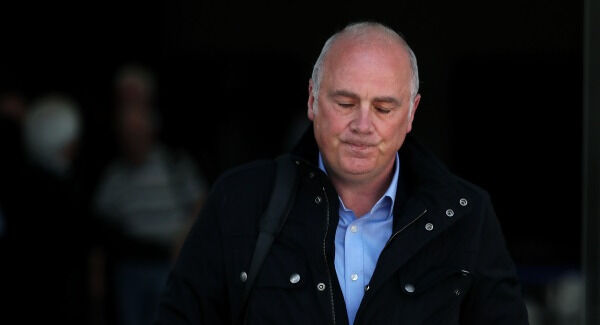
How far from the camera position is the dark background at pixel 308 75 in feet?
24.6

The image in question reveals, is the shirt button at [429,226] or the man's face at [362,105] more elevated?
the man's face at [362,105]

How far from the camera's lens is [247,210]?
8.48 ft

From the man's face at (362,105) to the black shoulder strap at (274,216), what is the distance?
12 centimetres

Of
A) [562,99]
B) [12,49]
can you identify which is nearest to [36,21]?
[12,49]

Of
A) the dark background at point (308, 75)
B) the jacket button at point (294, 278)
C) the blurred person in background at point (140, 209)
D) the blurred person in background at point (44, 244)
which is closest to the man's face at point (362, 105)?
the jacket button at point (294, 278)

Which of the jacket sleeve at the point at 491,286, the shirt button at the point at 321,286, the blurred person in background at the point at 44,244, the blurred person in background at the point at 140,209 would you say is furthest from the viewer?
the blurred person in background at the point at 140,209

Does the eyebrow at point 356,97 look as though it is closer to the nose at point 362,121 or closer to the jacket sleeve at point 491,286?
the nose at point 362,121

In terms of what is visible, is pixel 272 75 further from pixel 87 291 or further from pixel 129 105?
pixel 87 291

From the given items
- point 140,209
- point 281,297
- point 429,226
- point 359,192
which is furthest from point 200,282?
point 140,209

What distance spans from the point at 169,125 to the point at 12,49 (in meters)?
1.29

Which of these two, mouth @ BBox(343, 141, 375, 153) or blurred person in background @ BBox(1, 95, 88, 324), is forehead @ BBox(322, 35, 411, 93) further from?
blurred person in background @ BBox(1, 95, 88, 324)

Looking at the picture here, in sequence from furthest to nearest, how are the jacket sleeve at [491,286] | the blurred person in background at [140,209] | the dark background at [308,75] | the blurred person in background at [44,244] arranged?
the dark background at [308,75] → the blurred person in background at [140,209] → the blurred person in background at [44,244] → the jacket sleeve at [491,286]

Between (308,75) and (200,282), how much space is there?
5279 mm

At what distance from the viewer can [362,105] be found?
2.49 meters
